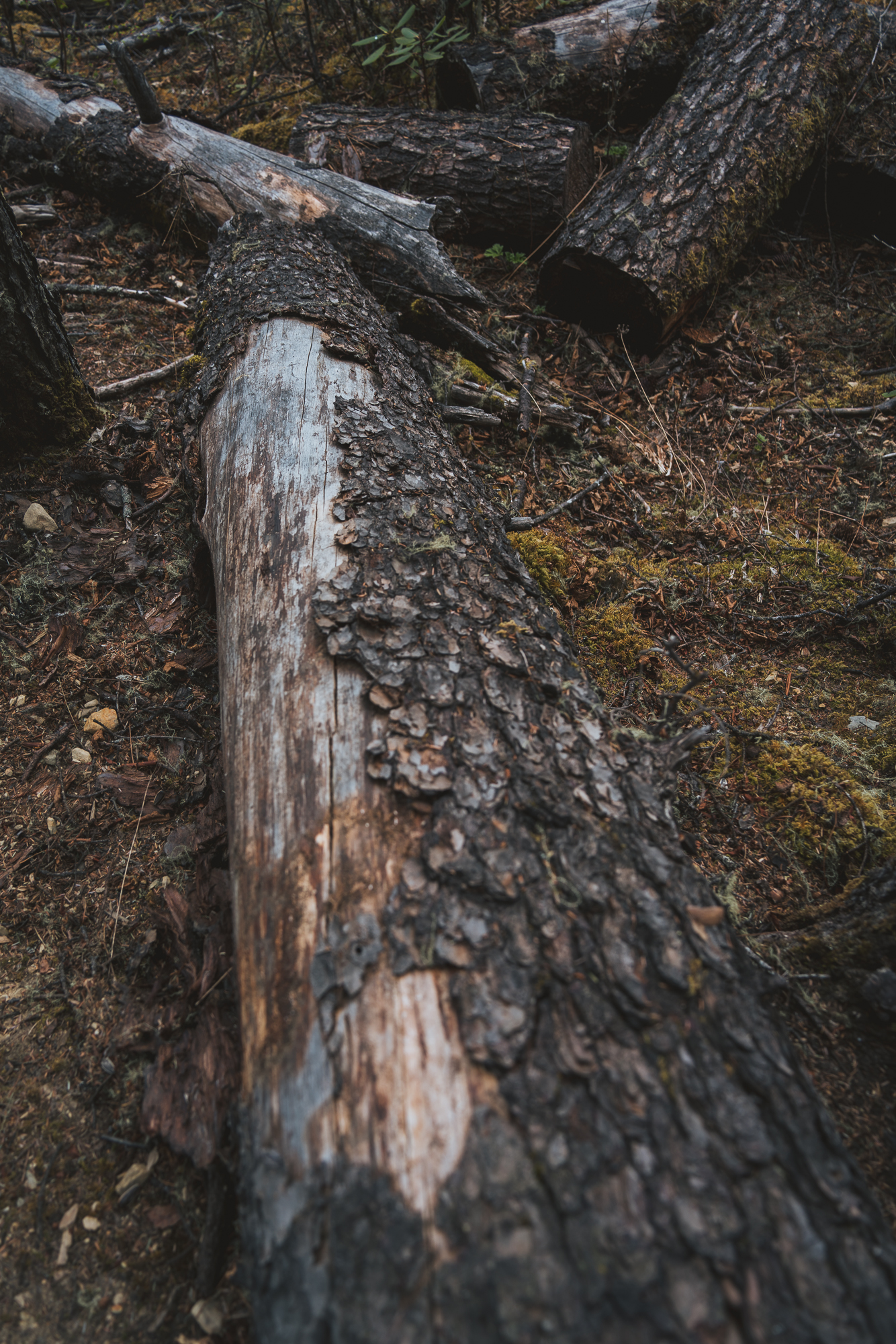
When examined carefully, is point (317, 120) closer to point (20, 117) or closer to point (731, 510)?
point (20, 117)

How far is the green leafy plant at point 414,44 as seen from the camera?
452 centimetres

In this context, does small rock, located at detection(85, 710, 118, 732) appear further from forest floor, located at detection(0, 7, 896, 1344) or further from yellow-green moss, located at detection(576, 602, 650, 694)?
yellow-green moss, located at detection(576, 602, 650, 694)

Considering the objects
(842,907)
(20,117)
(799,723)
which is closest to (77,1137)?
(842,907)

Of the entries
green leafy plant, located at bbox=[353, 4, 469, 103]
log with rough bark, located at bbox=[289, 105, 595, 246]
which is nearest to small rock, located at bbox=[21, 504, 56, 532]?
log with rough bark, located at bbox=[289, 105, 595, 246]

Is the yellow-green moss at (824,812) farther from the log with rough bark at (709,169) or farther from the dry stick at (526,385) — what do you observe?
the log with rough bark at (709,169)

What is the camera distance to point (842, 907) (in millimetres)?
1990

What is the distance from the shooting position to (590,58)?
480 cm

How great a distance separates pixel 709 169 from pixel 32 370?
386cm

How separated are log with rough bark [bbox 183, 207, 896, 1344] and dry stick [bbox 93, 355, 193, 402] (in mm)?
2081

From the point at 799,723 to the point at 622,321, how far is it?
2749 millimetres

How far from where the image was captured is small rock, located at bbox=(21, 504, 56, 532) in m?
2.94

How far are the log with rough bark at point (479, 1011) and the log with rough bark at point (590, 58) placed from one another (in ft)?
15.0

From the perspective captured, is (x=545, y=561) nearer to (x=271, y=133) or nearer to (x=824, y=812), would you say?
(x=824, y=812)

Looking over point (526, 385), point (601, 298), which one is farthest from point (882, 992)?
point (601, 298)
